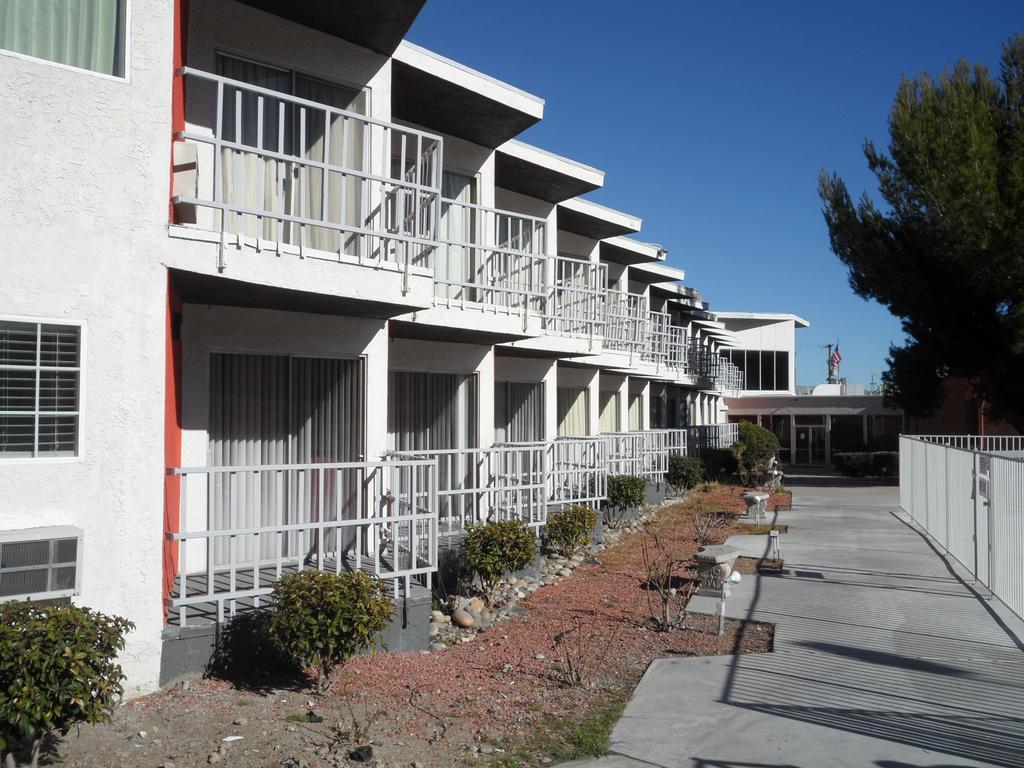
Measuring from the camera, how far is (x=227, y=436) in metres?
8.74

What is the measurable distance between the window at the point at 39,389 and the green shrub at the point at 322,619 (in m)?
1.91

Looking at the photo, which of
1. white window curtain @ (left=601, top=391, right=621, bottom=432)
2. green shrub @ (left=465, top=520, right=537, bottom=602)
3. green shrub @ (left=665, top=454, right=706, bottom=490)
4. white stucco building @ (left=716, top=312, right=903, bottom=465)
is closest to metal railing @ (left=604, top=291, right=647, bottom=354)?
white window curtain @ (left=601, top=391, right=621, bottom=432)

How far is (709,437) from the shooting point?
109 feet

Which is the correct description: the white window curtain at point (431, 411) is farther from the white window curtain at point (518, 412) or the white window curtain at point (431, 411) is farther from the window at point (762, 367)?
the window at point (762, 367)

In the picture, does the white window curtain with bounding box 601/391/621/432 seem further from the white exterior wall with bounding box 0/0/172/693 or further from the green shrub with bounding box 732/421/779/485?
the white exterior wall with bounding box 0/0/172/693

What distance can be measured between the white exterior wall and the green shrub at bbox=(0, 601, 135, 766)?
0.90m

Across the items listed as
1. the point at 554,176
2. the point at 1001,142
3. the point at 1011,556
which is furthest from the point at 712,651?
the point at 1001,142

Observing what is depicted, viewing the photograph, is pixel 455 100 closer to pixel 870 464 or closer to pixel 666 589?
pixel 666 589

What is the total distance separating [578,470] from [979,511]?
20.7 feet

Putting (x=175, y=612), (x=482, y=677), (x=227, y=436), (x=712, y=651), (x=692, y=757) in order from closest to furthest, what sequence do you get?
(x=692, y=757) → (x=175, y=612) → (x=482, y=677) → (x=712, y=651) → (x=227, y=436)

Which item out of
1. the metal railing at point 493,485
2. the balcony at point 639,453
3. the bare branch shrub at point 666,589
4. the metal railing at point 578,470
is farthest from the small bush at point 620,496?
the metal railing at point 493,485

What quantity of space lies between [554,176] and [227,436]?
9.10m

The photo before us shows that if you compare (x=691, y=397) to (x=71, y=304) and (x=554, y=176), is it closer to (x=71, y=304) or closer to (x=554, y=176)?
(x=554, y=176)

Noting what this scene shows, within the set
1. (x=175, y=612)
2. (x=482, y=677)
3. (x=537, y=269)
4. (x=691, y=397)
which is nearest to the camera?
(x=175, y=612)
